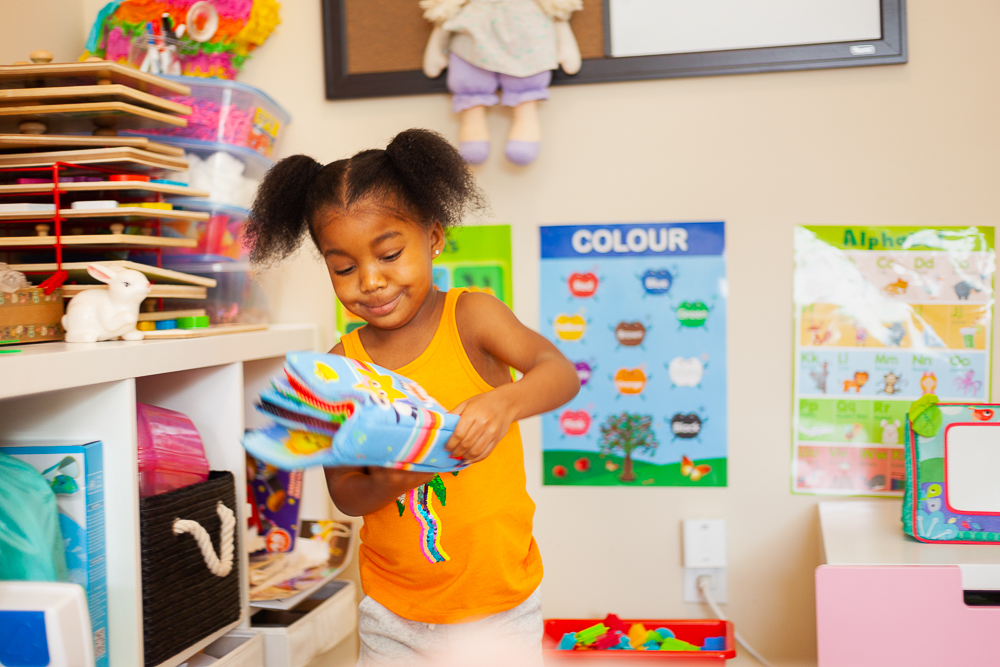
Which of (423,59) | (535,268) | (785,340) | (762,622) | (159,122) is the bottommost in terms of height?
(762,622)

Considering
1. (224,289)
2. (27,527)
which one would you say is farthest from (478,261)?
(27,527)

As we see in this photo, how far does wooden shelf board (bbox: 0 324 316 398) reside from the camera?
745 mm

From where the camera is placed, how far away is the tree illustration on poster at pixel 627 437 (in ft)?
4.30

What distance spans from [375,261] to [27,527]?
445 millimetres

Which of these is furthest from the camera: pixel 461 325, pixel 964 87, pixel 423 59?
pixel 423 59

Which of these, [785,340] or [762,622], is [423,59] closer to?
[785,340]

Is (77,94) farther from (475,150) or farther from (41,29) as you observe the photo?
(475,150)

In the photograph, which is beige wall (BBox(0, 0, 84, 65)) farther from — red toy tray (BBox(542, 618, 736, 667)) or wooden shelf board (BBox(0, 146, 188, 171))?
red toy tray (BBox(542, 618, 736, 667))

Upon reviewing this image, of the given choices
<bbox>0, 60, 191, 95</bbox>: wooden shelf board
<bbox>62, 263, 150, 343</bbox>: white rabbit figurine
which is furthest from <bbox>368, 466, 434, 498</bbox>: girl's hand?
<bbox>0, 60, 191, 95</bbox>: wooden shelf board

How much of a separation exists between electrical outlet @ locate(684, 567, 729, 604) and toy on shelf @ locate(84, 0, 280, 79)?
1.17 meters

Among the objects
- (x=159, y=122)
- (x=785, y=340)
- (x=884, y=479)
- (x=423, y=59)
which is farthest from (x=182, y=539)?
(x=884, y=479)

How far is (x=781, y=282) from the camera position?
4.19ft

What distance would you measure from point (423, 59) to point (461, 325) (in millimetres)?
608

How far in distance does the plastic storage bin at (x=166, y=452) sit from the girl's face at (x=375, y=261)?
33 centimetres
